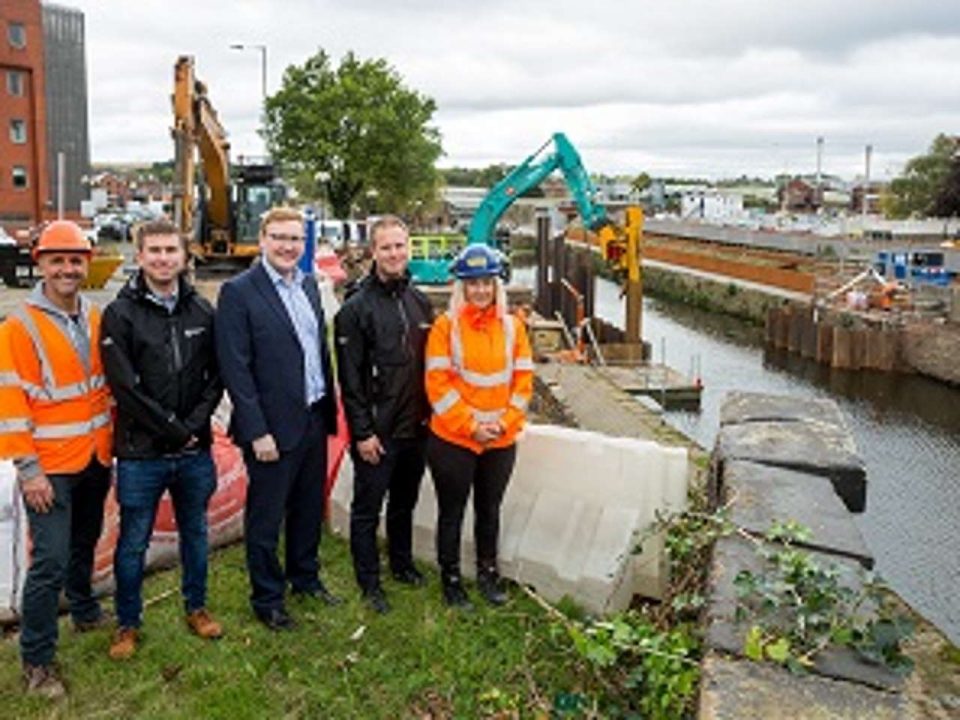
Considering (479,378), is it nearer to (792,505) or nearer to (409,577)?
(409,577)

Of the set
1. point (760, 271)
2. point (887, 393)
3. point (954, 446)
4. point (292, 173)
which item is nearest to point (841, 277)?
point (760, 271)

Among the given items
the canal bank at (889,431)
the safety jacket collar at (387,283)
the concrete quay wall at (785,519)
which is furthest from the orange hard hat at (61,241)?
the canal bank at (889,431)

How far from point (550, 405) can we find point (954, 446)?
10244 millimetres

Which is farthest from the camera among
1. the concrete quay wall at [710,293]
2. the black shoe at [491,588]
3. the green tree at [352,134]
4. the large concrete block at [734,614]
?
the green tree at [352,134]

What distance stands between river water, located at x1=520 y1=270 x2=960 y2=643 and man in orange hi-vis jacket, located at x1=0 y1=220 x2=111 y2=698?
3428 millimetres

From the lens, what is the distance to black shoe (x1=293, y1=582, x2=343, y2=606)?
172 inches

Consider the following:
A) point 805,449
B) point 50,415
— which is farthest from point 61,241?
point 805,449

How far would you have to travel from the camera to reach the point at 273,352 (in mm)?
3928

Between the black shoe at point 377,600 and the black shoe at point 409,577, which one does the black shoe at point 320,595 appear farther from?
the black shoe at point 409,577

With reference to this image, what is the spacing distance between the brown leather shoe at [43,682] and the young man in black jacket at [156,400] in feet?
0.84

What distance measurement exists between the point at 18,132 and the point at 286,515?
151ft

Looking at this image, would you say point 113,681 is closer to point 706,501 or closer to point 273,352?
point 273,352

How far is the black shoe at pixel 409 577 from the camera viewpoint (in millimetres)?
4584

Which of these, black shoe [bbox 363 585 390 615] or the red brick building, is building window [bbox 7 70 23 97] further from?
black shoe [bbox 363 585 390 615]
